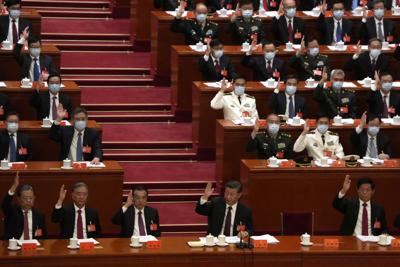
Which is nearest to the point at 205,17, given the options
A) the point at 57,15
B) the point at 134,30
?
the point at 134,30

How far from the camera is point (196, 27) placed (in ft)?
51.9

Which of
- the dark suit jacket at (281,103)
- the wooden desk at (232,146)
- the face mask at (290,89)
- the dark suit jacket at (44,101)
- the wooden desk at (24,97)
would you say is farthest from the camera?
the dark suit jacket at (281,103)

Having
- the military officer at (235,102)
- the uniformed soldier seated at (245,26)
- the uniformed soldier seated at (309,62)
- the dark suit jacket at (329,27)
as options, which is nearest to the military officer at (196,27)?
the uniformed soldier seated at (245,26)

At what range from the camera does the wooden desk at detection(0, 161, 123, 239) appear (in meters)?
12.6

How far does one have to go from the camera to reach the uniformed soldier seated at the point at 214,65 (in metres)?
15.0

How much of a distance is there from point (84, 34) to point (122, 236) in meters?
5.35

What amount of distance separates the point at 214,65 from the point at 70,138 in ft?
7.93

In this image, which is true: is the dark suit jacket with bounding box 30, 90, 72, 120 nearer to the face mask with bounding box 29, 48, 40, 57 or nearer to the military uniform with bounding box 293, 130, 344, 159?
the face mask with bounding box 29, 48, 40, 57

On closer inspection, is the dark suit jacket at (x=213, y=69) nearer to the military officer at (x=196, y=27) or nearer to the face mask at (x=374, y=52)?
the military officer at (x=196, y=27)

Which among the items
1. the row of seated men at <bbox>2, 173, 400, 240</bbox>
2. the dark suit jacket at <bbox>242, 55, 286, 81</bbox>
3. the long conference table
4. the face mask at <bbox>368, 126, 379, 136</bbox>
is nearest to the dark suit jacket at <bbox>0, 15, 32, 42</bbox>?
the dark suit jacket at <bbox>242, 55, 286, 81</bbox>

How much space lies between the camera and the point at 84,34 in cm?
1672

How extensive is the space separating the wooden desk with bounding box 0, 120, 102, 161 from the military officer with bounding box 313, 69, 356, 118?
253 cm

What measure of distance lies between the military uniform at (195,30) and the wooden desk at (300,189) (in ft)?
9.38

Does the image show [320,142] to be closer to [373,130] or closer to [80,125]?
[373,130]
